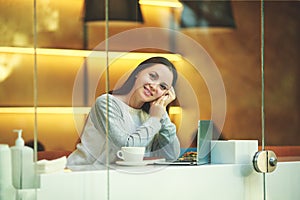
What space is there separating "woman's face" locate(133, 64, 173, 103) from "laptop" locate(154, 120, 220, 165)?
158 millimetres

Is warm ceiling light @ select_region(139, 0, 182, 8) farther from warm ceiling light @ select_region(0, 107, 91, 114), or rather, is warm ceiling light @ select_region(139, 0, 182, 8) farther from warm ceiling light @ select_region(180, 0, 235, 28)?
warm ceiling light @ select_region(0, 107, 91, 114)

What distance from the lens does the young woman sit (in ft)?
5.72

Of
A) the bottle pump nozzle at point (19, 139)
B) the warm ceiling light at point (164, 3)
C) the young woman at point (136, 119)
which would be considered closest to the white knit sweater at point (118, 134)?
the young woman at point (136, 119)

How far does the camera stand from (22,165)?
1.69 m

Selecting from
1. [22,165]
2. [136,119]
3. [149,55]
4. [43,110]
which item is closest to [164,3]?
[149,55]

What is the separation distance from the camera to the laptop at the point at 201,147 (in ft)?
6.22

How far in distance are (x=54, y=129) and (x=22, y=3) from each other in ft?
1.04

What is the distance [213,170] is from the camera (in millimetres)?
1935

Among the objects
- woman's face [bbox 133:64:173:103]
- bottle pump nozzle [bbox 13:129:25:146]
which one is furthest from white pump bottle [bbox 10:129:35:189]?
woman's face [bbox 133:64:173:103]

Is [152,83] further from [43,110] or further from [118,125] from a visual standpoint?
[43,110]

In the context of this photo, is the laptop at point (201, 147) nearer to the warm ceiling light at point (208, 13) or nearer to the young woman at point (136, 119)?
the young woman at point (136, 119)

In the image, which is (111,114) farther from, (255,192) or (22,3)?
(255,192)

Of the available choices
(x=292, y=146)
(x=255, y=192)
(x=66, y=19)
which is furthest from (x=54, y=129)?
(x=292, y=146)

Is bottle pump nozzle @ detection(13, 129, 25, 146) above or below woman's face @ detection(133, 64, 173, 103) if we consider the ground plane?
below
